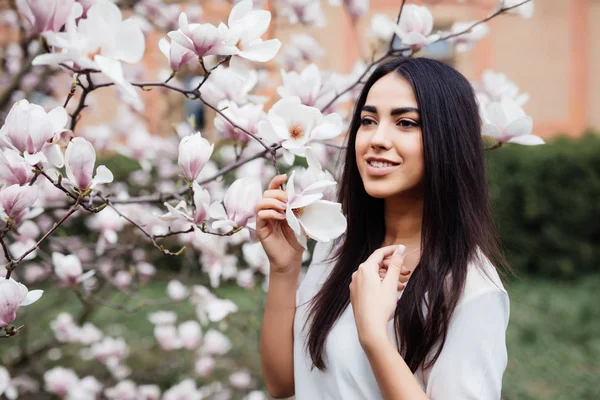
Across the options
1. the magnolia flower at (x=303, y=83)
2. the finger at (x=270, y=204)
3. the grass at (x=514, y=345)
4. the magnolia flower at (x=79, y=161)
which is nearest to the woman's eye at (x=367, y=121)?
the magnolia flower at (x=303, y=83)

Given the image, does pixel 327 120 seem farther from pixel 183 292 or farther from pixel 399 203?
pixel 183 292

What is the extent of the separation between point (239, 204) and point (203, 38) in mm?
289

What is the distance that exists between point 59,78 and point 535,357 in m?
3.09

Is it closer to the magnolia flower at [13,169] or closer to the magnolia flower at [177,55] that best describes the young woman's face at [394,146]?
the magnolia flower at [177,55]

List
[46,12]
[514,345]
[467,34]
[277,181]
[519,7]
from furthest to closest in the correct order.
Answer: [514,345], [467,34], [519,7], [277,181], [46,12]

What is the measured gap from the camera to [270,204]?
3.76 ft

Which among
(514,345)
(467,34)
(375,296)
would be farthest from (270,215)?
(514,345)

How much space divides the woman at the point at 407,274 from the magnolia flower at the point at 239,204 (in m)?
0.03

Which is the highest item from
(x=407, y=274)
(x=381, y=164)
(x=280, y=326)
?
(x=381, y=164)

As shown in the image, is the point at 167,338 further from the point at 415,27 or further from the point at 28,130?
the point at 28,130

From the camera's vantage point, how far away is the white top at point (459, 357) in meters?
1.08

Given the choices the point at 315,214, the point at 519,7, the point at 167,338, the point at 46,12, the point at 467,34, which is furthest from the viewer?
the point at 167,338

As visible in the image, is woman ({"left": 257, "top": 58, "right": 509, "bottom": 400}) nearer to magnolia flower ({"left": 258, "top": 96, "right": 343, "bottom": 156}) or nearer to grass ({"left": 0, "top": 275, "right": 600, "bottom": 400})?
magnolia flower ({"left": 258, "top": 96, "right": 343, "bottom": 156})

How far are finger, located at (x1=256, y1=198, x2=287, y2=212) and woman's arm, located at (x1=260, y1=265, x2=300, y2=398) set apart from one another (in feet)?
0.76
